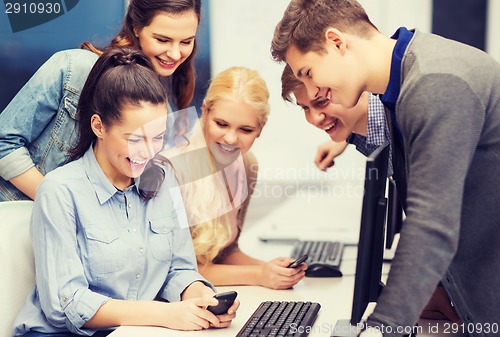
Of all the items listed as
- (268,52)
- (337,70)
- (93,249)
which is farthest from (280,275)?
(268,52)

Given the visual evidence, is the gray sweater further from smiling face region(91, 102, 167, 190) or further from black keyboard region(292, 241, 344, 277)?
black keyboard region(292, 241, 344, 277)

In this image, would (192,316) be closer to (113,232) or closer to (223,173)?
(113,232)

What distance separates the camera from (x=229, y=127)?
1878 millimetres

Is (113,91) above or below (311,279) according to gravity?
above

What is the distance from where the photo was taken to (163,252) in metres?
1.58

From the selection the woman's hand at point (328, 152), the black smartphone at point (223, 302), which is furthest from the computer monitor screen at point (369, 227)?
the woman's hand at point (328, 152)

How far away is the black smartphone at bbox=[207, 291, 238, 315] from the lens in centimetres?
137

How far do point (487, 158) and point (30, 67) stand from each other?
4.92 ft

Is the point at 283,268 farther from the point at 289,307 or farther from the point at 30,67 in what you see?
the point at 30,67

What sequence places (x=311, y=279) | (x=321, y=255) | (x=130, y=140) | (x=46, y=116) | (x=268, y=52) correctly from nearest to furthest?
A: 1. (x=130, y=140)
2. (x=46, y=116)
3. (x=311, y=279)
4. (x=321, y=255)
5. (x=268, y=52)

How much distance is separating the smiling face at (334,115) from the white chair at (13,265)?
2.63 feet

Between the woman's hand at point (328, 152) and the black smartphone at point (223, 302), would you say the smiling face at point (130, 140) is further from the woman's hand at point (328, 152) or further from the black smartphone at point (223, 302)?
the woman's hand at point (328, 152)

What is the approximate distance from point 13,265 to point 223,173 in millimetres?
641

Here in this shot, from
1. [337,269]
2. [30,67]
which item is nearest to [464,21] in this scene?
[337,269]
